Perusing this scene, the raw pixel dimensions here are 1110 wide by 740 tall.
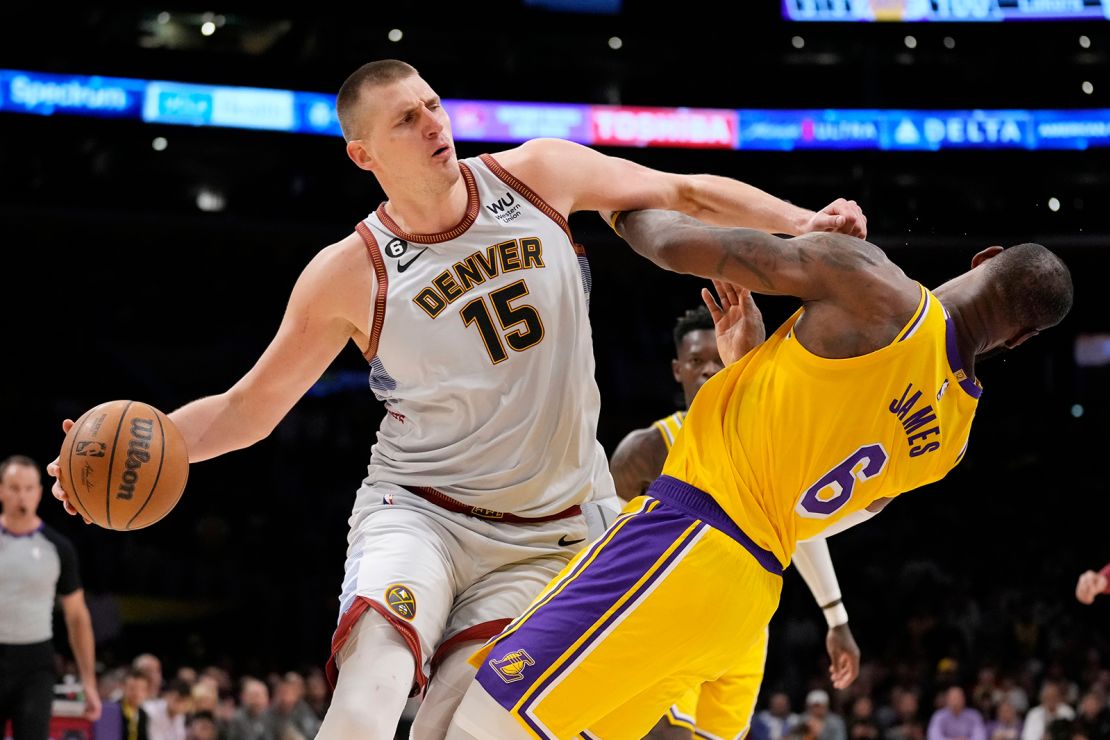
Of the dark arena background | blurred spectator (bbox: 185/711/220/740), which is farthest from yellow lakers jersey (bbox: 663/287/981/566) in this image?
the dark arena background

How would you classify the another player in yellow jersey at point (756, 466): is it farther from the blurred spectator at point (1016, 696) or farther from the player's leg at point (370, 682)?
the blurred spectator at point (1016, 696)

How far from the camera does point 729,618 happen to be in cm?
342

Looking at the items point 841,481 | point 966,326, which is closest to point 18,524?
point 841,481

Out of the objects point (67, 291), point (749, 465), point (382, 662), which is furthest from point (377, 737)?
point (67, 291)

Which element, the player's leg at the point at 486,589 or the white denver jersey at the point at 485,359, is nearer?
the player's leg at the point at 486,589

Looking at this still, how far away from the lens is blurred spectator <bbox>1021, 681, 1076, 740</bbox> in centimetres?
1219

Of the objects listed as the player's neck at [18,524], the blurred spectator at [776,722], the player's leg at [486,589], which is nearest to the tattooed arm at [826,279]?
the player's leg at [486,589]

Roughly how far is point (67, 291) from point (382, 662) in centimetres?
1922

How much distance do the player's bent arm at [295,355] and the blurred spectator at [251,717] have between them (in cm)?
788

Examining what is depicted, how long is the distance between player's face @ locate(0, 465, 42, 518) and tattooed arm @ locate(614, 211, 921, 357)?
573 cm

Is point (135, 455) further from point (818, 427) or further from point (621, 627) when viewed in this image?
point (818, 427)

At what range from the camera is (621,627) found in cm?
334

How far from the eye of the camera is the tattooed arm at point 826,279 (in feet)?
10.8

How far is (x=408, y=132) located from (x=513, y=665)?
5.35ft
